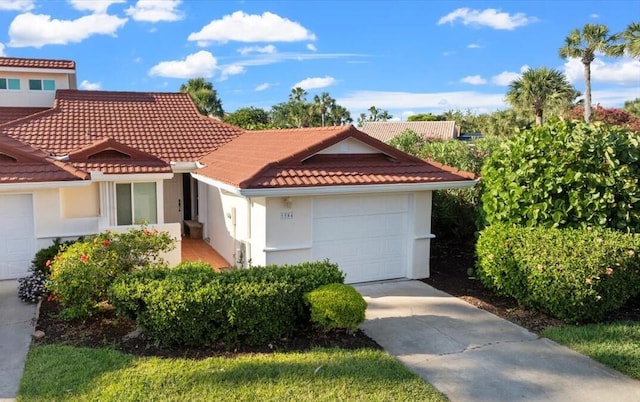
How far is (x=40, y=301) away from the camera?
34.8 ft

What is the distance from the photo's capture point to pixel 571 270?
9.10 metres

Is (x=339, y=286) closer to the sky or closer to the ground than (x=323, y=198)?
closer to the ground

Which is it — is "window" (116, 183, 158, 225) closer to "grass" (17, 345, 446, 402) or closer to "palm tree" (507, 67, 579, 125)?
"grass" (17, 345, 446, 402)

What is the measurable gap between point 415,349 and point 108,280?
17.8 feet

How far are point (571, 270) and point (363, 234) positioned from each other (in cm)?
469

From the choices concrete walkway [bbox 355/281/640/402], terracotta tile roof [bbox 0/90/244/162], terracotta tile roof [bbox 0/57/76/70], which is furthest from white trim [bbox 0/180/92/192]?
terracotta tile roof [bbox 0/57/76/70]

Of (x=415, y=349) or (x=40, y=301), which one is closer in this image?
(x=415, y=349)

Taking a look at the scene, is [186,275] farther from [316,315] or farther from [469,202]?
[469,202]

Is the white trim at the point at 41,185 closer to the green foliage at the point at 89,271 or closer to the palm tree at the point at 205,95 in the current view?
the green foliage at the point at 89,271

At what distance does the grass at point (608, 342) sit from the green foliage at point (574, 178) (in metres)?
2.14

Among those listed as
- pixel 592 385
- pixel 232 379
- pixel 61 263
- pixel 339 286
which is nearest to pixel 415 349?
pixel 339 286

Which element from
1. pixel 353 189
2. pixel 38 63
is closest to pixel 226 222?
pixel 353 189

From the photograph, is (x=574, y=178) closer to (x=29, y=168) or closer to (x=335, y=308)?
(x=335, y=308)

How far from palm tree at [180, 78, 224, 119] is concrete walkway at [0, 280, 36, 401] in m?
29.3
